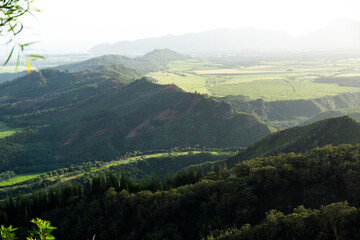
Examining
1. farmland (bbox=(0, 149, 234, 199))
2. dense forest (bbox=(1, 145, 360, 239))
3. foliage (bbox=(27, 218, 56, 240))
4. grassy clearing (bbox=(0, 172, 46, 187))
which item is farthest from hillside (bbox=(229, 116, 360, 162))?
grassy clearing (bbox=(0, 172, 46, 187))

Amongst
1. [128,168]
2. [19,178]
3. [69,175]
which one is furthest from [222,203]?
[19,178]

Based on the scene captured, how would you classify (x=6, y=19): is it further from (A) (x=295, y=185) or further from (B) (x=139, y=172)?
(B) (x=139, y=172)

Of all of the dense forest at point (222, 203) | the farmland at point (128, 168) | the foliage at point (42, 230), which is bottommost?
the farmland at point (128, 168)

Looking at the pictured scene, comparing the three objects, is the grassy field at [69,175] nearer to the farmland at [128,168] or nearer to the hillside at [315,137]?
the farmland at [128,168]

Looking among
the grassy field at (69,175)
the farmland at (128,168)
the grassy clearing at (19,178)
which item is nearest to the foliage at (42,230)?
the farmland at (128,168)

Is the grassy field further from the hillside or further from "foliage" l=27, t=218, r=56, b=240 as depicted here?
"foliage" l=27, t=218, r=56, b=240

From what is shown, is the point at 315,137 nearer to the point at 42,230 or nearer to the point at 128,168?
the point at 128,168

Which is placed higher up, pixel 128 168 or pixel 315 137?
pixel 315 137

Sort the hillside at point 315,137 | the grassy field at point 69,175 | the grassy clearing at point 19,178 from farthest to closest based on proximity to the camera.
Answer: the grassy clearing at point 19,178, the grassy field at point 69,175, the hillside at point 315,137

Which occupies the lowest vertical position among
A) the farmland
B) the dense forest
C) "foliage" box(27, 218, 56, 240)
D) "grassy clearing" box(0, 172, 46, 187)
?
"grassy clearing" box(0, 172, 46, 187)
